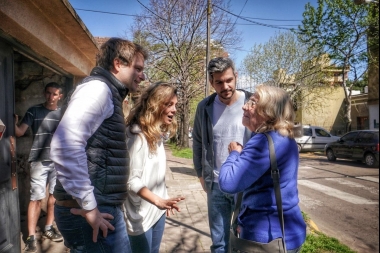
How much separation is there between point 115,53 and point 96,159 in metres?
0.63

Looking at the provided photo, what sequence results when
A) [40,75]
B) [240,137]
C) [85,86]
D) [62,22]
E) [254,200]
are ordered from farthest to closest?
[40,75] → [62,22] → [240,137] → [254,200] → [85,86]

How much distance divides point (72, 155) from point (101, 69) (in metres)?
0.54

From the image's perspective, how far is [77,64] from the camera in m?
5.26

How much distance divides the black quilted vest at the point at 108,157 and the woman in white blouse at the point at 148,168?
1.11 ft

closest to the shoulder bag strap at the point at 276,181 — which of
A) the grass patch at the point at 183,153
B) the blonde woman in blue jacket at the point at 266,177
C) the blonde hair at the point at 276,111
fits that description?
the blonde woman in blue jacket at the point at 266,177

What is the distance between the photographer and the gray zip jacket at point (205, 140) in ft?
9.44

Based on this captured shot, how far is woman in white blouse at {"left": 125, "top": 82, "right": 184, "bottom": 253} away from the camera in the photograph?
2.06m

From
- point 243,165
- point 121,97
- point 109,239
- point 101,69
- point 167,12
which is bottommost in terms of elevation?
point 109,239

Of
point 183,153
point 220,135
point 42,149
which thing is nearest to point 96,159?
point 220,135

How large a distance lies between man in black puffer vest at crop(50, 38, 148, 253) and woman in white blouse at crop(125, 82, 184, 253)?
0.34m

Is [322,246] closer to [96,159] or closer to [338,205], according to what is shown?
[338,205]

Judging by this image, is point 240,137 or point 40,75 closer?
point 240,137

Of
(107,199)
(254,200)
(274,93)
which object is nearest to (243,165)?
(254,200)

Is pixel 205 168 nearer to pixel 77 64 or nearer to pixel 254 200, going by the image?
pixel 254 200
